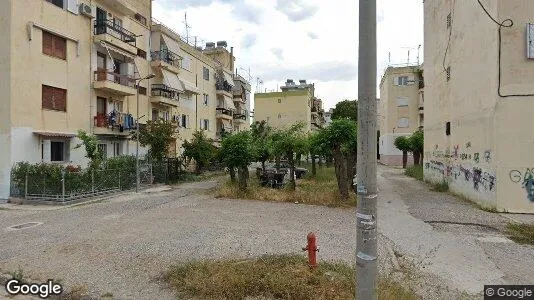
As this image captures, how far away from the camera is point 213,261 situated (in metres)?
6.47

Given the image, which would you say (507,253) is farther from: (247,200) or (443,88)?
(443,88)

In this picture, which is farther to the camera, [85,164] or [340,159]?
[85,164]

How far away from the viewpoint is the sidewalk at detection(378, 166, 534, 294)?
242 inches

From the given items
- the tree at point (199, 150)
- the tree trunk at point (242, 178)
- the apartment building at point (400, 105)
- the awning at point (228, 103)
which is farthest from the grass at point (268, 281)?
the apartment building at point (400, 105)

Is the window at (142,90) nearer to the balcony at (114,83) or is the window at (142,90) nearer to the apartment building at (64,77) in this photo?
the apartment building at (64,77)

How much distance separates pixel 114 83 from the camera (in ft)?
69.4

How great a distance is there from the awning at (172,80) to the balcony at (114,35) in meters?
3.62

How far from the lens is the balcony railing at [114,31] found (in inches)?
806

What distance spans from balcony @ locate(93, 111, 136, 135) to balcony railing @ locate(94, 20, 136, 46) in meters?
4.91

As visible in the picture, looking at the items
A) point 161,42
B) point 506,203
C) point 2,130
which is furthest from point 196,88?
point 506,203

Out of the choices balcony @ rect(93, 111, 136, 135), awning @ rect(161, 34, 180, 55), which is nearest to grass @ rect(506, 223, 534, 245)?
balcony @ rect(93, 111, 136, 135)

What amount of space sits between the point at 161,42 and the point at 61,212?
1791 centimetres

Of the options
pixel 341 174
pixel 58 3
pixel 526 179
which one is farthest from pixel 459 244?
pixel 58 3

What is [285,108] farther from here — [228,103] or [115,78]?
[115,78]
